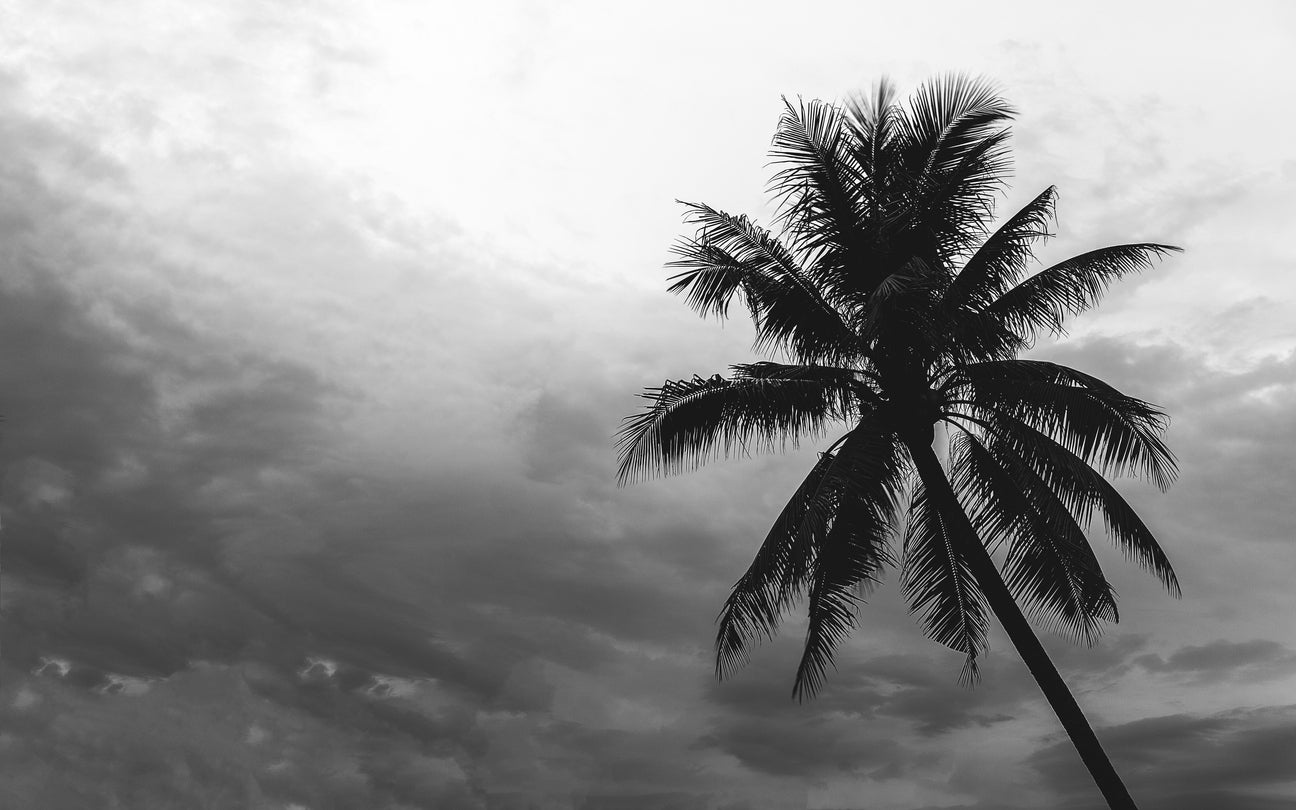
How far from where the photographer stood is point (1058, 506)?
16.5m

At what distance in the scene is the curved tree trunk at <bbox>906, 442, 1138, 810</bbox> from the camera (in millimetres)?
15430

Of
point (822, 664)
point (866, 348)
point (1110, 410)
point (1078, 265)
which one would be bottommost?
point (822, 664)

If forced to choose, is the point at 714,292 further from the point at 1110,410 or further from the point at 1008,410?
the point at 1110,410

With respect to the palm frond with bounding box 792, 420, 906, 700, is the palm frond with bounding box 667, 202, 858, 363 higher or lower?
higher

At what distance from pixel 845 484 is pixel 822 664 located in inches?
147

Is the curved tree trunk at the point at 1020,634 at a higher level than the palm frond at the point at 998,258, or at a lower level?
lower

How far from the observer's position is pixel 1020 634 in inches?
630

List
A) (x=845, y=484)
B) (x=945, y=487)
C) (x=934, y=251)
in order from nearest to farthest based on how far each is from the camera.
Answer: (x=845, y=484)
(x=945, y=487)
(x=934, y=251)

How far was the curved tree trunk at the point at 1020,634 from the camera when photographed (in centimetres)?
1543

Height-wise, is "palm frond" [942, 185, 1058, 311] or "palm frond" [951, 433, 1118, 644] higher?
"palm frond" [942, 185, 1058, 311]

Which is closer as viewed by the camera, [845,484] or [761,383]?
[845,484]

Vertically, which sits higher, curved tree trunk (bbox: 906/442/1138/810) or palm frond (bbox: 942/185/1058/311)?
palm frond (bbox: 942/185/1058/311)

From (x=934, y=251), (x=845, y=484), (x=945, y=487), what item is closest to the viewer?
(x=845, y=484)

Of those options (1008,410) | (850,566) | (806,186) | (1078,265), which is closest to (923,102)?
(806,186)
